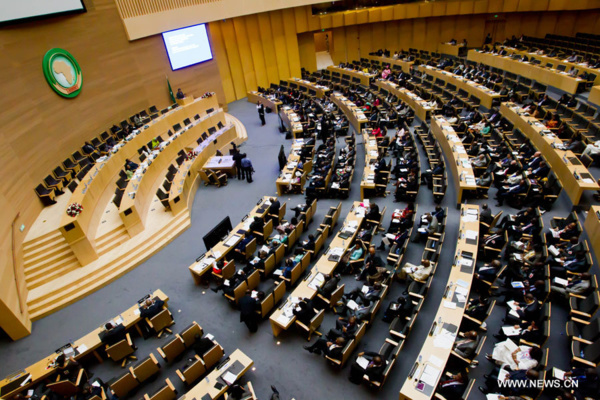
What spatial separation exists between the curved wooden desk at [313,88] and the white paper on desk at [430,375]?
17727 mm

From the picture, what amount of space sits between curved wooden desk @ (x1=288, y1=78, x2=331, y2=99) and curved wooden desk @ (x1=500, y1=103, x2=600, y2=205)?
10355 mm

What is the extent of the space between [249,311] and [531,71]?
18478 mm

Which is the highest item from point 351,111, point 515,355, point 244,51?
point 244,51

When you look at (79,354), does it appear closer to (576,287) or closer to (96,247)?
(96,247)

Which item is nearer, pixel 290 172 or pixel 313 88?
pixel 290 172

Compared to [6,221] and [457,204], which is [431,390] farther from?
[6,221]

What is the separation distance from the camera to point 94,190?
11414 mm

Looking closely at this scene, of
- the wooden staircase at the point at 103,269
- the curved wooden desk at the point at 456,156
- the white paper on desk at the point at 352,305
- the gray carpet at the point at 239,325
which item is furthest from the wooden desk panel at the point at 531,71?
the wooden staircase at the point at 103,269

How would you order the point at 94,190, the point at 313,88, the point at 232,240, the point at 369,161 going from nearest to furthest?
the point at 232,240, the point at 94,190, the point at 369,161, the point at 313,88

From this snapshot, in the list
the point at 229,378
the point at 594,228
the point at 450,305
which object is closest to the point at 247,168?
the point at 229,378

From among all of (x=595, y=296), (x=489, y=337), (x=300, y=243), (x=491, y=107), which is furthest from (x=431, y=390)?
(x=491, y=107)

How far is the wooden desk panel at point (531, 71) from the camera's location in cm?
1505

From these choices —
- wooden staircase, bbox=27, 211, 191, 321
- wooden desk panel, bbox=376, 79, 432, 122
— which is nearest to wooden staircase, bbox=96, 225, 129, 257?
wooden staircase, bbox=27, 211, 191, 321

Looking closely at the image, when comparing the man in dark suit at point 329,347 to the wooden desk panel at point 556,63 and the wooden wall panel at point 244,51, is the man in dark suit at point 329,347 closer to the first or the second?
the wooden desk panel at point 556,63
